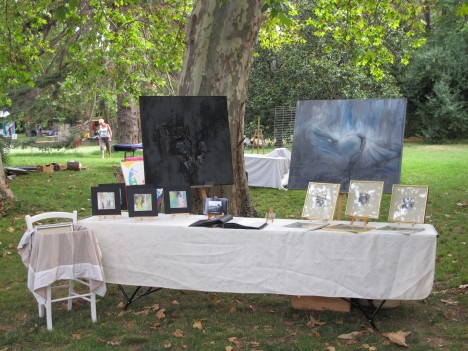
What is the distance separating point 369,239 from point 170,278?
161 centimetres

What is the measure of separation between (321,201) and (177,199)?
1.22m

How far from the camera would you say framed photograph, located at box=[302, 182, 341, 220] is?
4484mm

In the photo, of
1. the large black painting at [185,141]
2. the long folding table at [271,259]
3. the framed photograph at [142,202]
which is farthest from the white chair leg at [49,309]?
the large black painting at [185,141]

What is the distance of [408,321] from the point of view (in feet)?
14.1

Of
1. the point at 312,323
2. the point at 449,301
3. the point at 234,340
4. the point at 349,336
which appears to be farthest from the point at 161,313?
the point at 449,301

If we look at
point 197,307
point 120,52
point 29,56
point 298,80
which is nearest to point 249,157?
point 120,52

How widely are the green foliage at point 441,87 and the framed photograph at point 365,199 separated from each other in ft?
72.5

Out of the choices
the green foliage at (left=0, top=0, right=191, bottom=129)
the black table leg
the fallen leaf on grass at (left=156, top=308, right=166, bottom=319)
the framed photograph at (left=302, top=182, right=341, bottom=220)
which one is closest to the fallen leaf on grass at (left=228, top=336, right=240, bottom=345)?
the fallen leaf on grass at (left=156, top=308, right=166, bottom=319)

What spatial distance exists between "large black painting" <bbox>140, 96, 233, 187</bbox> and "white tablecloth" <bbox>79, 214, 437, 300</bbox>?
0.63 m

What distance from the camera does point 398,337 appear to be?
3857 mm

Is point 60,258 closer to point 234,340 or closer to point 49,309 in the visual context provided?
point 49,309

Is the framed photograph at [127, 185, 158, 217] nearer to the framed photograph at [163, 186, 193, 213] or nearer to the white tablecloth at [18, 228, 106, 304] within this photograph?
the framed photograph at [163, 186, 193, 213]

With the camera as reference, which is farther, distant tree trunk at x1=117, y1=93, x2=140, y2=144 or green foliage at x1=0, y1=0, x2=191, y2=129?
distant tree trunk at x1=117, y1=93, x2=140, y2=144

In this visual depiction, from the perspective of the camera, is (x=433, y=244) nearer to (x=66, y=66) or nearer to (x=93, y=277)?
(x=93, y=277)
